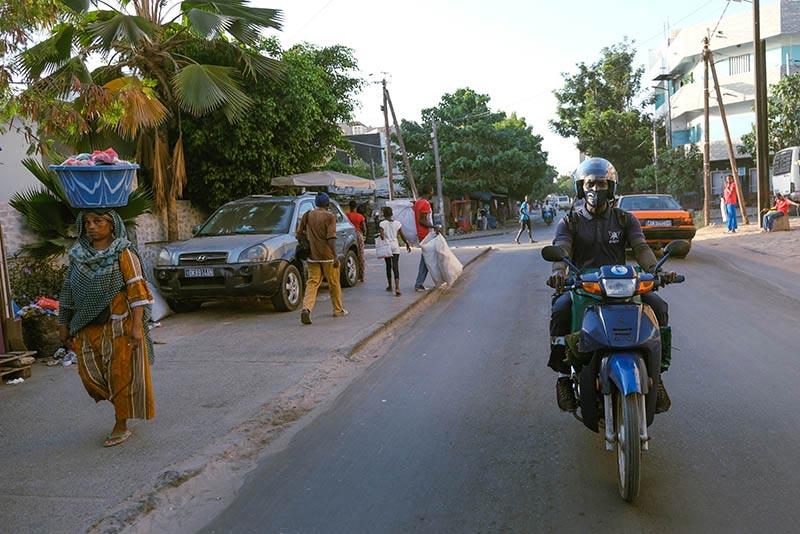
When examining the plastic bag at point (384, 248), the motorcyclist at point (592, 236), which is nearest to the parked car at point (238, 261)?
the plastic bag at point (384, 248)

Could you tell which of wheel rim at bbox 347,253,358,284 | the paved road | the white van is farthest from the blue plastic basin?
the white van

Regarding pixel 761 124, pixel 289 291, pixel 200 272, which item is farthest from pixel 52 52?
pixel 761 124

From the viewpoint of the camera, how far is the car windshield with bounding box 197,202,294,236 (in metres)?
11.1

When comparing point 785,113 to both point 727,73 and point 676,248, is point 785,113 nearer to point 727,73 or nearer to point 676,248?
point 727,73

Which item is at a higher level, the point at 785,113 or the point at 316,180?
the point at 785,113

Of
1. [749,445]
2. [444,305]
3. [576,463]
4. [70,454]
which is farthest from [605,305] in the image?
[444,305]

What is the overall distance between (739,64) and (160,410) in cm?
4608

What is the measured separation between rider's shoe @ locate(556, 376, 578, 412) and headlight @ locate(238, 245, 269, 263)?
6.29 m

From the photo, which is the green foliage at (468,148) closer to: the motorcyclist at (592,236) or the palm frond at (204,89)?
the palm frond at (204,89)

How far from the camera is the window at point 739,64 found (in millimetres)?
42969

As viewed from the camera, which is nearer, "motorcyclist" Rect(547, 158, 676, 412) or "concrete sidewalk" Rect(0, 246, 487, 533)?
→ "concrete sidewalk" Rect(0, 246, 487, 533)

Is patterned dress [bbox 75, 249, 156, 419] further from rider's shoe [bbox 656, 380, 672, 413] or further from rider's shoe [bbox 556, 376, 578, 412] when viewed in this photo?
rider's shoe [bbox 656, 380, 672, 413]

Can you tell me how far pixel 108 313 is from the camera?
467 centimetres

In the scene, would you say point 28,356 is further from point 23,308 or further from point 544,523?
point 544,523
